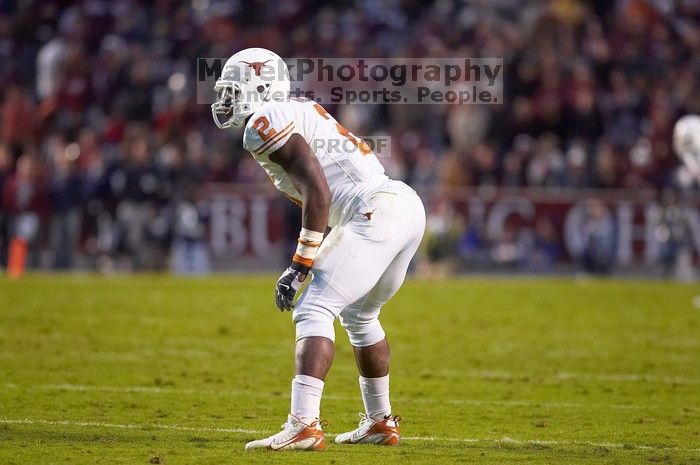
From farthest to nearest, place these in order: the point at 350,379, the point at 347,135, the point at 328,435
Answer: the point at 350,379, the point at 328,435, the point at 347,135

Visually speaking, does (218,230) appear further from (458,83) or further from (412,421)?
(412,421)

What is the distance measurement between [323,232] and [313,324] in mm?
392

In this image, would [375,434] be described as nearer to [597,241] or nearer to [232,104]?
[232,104]

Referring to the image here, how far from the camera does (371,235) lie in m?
5.42

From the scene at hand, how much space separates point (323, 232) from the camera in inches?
210

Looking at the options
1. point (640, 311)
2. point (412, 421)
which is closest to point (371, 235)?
point (412, 421)

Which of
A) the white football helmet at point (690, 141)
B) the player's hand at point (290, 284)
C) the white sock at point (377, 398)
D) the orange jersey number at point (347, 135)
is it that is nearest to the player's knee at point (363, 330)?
the white sock at point (377, 398)

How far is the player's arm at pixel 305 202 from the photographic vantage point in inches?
207

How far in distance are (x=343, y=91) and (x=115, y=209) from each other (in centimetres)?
380

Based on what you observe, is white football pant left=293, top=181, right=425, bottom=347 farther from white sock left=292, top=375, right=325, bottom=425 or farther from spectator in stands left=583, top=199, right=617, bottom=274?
spectator in stands left=583, top=199, right=617, bottom=274

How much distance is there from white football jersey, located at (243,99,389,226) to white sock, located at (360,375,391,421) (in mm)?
764

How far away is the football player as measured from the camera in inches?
208

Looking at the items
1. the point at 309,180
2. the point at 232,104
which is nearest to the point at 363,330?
the point at 309,180

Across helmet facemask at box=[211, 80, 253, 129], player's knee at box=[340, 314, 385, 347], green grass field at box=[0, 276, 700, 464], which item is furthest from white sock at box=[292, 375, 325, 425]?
helmet facemask at box=[211, 80, 253, 129]
